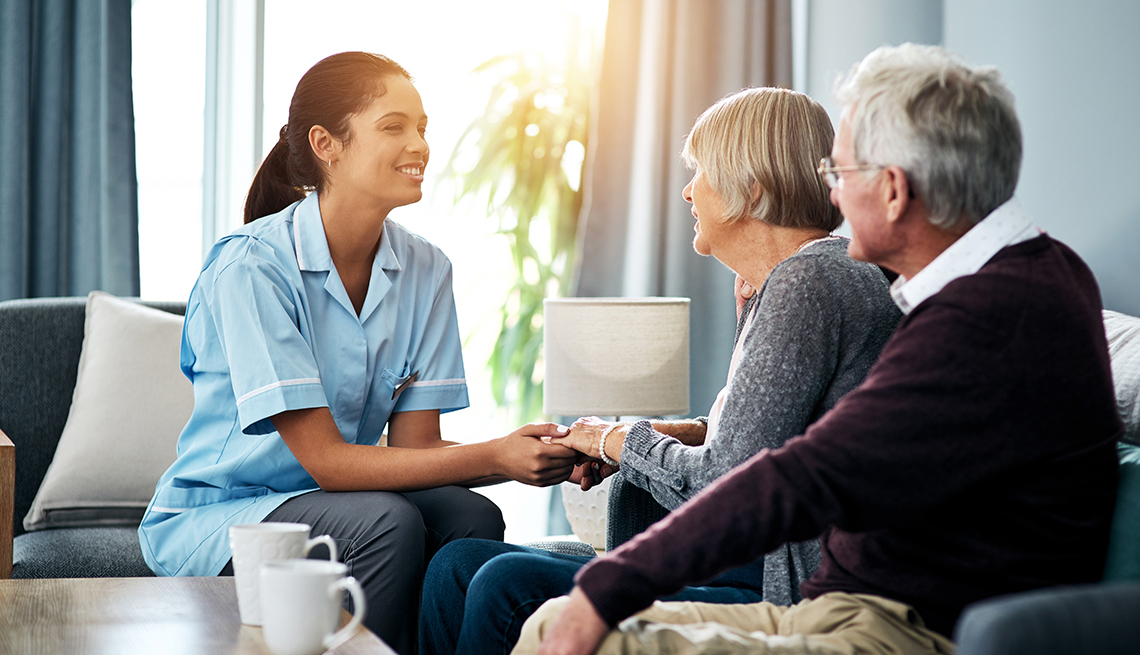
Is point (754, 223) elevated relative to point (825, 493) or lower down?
elevated

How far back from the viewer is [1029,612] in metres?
0.66

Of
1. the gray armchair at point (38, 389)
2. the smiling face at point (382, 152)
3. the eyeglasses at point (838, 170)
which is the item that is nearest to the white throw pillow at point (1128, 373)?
the eyeglasses at point (838, 170)

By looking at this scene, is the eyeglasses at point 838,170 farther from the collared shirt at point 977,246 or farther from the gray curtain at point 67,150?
the gray curtain at point 67,150

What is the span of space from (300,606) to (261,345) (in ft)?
2.38

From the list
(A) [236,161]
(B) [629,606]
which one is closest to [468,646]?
(B) [629,606]

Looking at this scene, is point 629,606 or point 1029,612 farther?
point 629,606

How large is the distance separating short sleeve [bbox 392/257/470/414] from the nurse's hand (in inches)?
11.5

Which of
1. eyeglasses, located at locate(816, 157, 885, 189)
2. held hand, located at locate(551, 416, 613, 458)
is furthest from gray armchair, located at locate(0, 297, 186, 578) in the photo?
eyeglasses, located at locate(816, 157, 885, 189)

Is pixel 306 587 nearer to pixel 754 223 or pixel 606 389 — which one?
pixel 754 223

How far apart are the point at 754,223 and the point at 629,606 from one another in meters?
0.78

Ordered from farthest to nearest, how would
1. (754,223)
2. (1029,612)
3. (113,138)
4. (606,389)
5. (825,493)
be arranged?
(113,138), (606,389), (754,223), (825,493), (1029,612)

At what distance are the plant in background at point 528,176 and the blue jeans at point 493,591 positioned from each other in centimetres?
193

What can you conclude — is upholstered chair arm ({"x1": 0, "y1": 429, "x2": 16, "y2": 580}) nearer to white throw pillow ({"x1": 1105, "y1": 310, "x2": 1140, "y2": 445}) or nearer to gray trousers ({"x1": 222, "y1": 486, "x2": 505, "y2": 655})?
gray trousers ({"x1": 222, "y1": 486, "x2": 505, "y2": 655})

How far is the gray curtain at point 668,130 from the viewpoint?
3.30m
